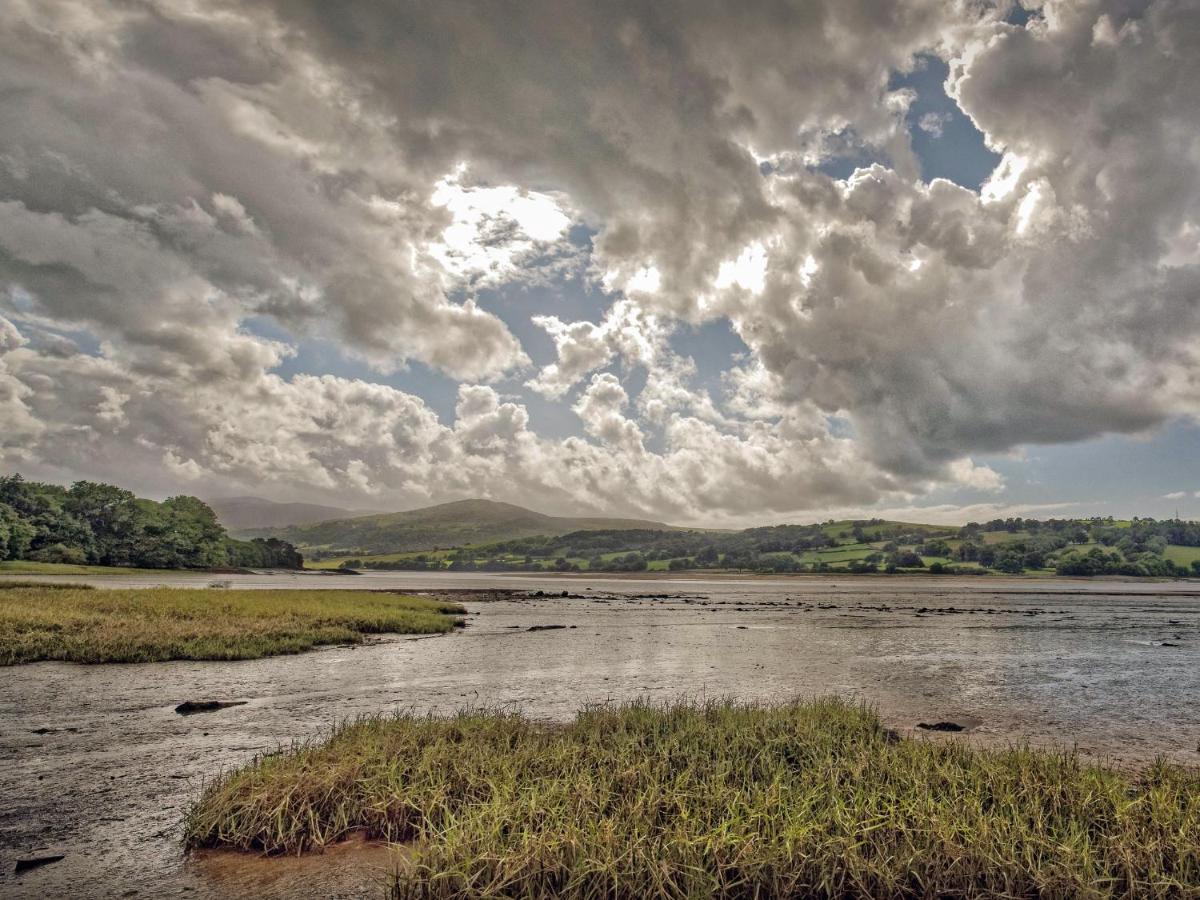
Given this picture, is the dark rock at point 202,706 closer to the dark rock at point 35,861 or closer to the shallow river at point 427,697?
the shallow river at point 427,697

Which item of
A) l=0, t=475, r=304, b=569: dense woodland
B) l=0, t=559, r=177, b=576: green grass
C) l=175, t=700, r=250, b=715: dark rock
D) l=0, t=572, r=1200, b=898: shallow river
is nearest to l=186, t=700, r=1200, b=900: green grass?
l=0, t=572, r=1200, b=898: shallow river

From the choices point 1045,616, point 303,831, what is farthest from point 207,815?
point 1045,616

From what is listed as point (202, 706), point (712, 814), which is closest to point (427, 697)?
point (202, 706)

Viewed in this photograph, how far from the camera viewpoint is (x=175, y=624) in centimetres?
3916

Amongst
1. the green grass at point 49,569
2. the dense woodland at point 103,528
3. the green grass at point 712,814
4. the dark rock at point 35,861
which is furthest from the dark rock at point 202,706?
the dense woodland at point 103,528

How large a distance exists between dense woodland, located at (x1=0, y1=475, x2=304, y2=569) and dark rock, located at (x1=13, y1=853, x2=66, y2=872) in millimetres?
142887

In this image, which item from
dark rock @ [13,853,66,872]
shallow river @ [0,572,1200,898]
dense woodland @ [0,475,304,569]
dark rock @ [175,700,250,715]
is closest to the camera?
dark rock @ [13,853,66,872]

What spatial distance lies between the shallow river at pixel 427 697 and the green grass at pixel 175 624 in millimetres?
2360

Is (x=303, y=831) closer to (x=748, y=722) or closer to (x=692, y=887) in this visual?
(x=692, y=887)

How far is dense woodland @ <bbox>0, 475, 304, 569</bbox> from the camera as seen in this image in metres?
137

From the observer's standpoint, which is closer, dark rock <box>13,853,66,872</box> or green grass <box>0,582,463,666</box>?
dark rock <box>13,853,66,872</box>

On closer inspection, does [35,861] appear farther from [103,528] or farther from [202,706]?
[103,528]

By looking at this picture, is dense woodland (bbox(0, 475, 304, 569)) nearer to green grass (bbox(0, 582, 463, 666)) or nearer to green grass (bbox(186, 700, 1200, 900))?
green grass (bbox(0, 582, 463, 666))

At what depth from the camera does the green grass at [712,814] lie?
323 inches
